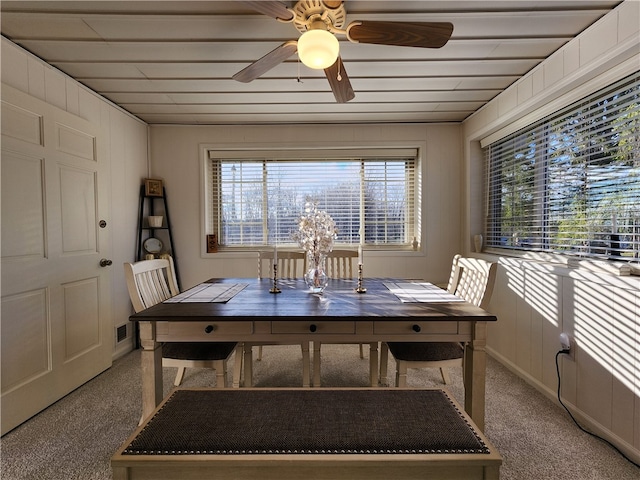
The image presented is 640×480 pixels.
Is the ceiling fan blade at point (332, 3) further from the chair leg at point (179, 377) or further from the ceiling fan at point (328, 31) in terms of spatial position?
the chair leg at point (179, 377)

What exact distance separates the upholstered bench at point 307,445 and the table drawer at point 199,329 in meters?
0.39

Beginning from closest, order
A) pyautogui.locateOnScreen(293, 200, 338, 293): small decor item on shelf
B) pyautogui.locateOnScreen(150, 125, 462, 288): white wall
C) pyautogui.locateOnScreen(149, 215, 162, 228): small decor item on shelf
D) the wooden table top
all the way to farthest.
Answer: the wooden table top, pyautogui.locateOnScreen(293, 200, 338, 293): small decor item on shelf, pyautogui.locateOnScreen(149, 215, 162, 228): small decor item on shelf, pyautogui.locateOnScreen(150, 125, 462, 288): white wall

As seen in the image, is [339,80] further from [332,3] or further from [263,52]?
[263,52]

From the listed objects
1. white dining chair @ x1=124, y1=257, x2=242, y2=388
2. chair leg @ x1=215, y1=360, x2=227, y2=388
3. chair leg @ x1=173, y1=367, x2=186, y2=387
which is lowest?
chair leg @ x1=173, y1=367, x2=186, y2=387

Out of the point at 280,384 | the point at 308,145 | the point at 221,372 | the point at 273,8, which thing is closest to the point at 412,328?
the point at 221,372

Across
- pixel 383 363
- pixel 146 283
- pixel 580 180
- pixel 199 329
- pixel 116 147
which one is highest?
pixel 116 147

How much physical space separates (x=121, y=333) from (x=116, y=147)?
1745mm

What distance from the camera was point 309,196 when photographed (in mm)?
3551

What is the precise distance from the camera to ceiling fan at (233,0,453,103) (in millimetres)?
1397

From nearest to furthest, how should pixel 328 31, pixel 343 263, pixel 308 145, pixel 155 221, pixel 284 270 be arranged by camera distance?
pixel 328 31
pixel 343 263
pixel 284 270
pixel 155 221
pixel 308 145

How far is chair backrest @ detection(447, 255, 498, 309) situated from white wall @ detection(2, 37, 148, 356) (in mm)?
2870

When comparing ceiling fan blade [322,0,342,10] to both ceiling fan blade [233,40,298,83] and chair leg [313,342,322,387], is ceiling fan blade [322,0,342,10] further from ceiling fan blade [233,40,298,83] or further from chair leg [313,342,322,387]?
chair leg [313,342,322,387]

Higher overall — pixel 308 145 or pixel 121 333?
pixel 308 145

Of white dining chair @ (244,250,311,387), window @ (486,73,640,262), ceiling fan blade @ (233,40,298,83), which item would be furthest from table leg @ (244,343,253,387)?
window @ (486,73,640,262)
